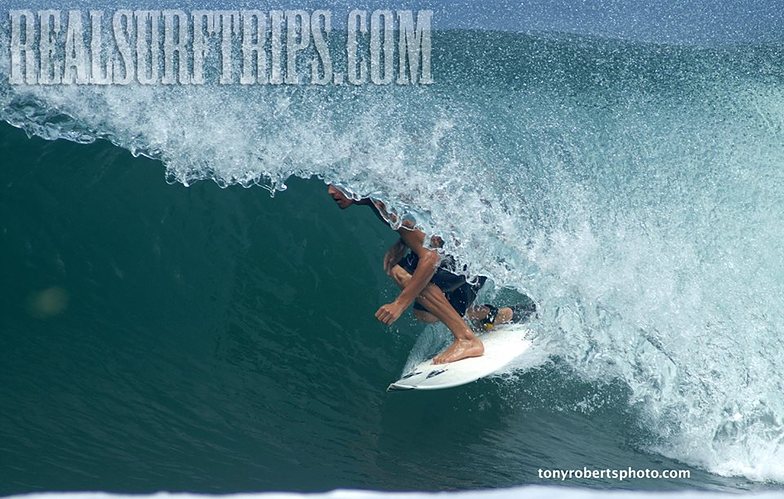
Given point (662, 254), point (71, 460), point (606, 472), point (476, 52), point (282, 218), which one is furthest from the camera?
point (476, 52)

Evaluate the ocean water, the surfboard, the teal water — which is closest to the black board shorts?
the ocean water

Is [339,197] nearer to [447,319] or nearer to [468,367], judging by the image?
[447,319]

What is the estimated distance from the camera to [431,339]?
549 cm

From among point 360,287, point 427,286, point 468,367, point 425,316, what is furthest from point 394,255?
point 360,287

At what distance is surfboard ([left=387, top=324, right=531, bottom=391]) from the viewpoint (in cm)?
468

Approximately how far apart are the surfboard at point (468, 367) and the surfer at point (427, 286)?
2.4 inches

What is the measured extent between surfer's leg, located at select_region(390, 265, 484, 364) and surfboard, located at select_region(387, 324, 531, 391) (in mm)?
48

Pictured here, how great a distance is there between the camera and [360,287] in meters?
6.14

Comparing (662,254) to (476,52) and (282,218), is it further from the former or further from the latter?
(476,52)

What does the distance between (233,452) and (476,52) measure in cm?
881

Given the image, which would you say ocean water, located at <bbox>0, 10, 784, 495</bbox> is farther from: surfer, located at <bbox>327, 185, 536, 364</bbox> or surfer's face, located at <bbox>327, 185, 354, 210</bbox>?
surfer's face, located at <bbox>327, 185, 354, 210</bbox>

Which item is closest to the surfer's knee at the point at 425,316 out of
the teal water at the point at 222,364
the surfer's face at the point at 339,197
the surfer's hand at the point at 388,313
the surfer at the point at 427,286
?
the surfer at the point at 427,286

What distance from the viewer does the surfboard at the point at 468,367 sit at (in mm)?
4680

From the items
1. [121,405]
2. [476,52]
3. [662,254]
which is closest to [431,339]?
[662,254]
